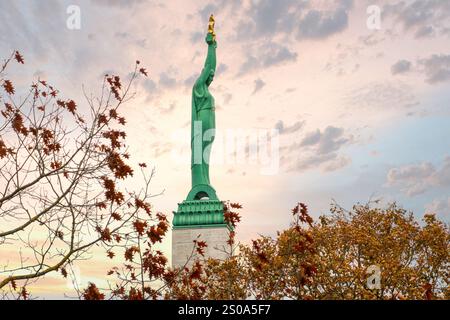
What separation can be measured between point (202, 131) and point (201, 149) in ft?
4.40

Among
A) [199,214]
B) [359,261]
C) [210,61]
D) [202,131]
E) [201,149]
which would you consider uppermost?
[210,61]

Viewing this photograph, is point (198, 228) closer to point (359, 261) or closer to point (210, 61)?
point (210, 61)

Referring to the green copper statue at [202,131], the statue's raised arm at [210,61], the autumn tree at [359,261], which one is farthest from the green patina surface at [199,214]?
the autumn tree at [359,261]

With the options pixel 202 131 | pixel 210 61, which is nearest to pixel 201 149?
pixel 202 131

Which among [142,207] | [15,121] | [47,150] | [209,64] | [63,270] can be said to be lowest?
[63,270]

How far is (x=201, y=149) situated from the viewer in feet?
137

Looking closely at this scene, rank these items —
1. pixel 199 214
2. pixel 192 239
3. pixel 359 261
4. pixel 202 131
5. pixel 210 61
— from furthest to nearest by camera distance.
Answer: pixel 210 61, pixel 202 131, pixel 199 214, pixel 192 239, pixel 359 261

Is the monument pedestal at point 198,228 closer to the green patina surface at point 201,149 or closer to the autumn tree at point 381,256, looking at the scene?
the green patina surface at point 201,149

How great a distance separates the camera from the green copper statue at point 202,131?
41.3m
